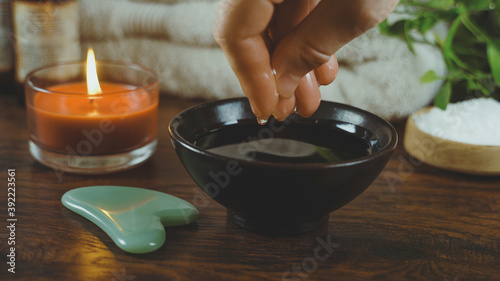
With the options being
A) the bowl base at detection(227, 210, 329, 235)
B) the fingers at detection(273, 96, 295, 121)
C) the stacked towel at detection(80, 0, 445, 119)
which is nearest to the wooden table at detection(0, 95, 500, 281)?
the bowl base at detection(227, 210, 329, 235)

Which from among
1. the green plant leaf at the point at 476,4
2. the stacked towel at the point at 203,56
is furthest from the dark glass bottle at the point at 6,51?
the green plant leaf at the point at 476,4

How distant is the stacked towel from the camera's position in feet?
2.72

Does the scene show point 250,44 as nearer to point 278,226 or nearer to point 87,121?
point 278,226

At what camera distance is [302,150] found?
1.70 feet

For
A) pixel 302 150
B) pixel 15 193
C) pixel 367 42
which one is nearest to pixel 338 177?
pixel 302 150

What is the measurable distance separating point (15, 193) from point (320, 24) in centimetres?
38

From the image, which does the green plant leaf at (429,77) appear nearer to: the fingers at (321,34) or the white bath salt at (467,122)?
the white bath salt at (467,122)

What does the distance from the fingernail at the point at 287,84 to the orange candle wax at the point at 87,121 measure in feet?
0.87

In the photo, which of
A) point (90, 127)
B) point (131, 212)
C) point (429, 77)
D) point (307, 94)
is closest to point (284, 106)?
point (307, 94)

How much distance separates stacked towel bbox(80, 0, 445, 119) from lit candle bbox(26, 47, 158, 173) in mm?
254

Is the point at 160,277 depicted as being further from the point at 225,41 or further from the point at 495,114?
the point at 495,114

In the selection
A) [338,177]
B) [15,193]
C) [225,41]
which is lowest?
[15,193]

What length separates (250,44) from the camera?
1.24 feet

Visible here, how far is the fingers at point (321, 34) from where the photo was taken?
1.18 ft
